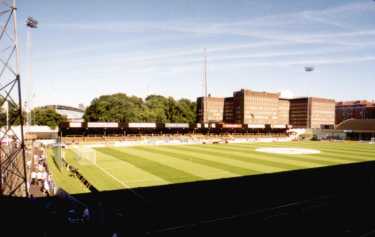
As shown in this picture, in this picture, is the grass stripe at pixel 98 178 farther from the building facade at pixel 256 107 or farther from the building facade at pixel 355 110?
the building facade at pixel 355 110

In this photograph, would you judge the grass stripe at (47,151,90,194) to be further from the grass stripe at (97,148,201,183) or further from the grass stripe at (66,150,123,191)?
the grass stripe at (97,148,201,183)

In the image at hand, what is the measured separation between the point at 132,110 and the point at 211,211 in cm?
8070

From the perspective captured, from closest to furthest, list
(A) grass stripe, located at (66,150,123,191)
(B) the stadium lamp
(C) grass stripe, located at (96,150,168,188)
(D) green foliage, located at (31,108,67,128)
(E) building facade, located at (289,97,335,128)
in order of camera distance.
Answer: (A) grass stripe, located at (66,150,123,191)
(C) grass stripe, located at (96,150,168,188)
(B) the stadium lamp
(D) green foliage, located at (31,108,67,128)
(E) building facade, located at (289,97,335,128)

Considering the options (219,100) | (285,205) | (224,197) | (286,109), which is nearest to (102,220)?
(224,197)

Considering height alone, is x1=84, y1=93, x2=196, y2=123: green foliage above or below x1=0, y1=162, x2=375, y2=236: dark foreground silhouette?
above

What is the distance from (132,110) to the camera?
93.2m

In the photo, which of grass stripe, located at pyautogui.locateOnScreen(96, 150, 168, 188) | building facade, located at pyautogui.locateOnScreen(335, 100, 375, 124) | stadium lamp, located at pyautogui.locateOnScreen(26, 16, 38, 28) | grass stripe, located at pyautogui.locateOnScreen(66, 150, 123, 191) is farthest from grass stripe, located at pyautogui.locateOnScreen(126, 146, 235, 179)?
building facade, located at pyautogui.locateOnScreen(335, 100, 375, 124)

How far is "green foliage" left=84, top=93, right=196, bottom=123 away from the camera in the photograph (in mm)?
91375

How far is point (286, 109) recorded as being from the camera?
16438cm

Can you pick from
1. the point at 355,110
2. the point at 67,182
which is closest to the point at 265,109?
the point at 355,110

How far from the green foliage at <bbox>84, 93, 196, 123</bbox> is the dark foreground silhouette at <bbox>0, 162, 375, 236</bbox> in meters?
74.0

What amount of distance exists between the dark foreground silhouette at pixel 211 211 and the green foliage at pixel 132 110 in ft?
243

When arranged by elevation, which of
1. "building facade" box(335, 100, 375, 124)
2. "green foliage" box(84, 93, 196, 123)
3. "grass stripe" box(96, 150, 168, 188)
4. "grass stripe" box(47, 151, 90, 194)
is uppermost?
"building facade" box(335, 100, 375, 124)

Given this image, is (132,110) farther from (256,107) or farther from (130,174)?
(256,107)
